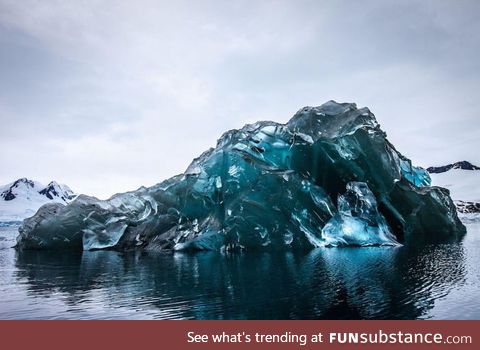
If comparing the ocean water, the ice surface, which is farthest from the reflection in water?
the ice surface

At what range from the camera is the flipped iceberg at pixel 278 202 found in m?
43.7

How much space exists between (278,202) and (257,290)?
2399 cm

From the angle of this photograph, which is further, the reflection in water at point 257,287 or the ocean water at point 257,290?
the reflection in water at point 257,287

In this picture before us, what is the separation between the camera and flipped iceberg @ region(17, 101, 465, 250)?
1719 inches

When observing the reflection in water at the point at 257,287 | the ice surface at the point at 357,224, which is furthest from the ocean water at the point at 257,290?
the ice surface at the point at 357,224

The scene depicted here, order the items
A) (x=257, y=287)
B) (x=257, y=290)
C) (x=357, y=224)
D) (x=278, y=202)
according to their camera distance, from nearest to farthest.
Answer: (x=257, y=290) < (x=257, y=287) < (x=278, y=202) < (x=357, y=224)

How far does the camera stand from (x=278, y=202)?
43.2m

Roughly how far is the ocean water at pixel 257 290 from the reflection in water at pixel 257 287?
43mm

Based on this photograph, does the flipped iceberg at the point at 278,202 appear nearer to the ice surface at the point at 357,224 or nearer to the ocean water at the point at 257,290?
the ice surface at the point at 357,224

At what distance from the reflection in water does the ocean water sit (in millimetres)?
43

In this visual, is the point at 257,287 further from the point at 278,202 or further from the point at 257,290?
the point at 278,202

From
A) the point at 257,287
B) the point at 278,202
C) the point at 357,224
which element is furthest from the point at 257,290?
the point at 357,224
